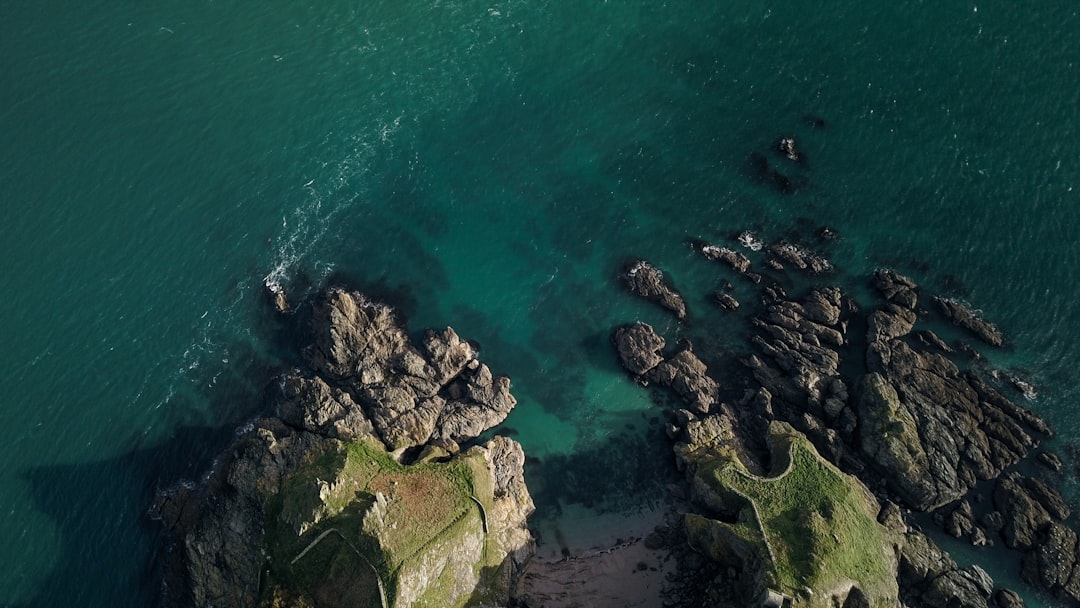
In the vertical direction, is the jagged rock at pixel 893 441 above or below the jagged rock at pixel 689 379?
above

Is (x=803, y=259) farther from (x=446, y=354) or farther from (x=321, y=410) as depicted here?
(x=321, y=410)

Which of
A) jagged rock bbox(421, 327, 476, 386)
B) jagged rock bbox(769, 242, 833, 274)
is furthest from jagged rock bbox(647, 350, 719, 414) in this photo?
jagged rock bbox(421, 327, 476, 386)

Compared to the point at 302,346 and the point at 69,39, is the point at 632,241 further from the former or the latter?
the point at 69,39

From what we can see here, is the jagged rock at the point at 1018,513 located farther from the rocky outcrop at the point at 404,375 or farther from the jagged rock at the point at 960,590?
the rocky outcrop at the point at 404,375

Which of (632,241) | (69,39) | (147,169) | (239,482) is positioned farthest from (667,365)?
(69,39)

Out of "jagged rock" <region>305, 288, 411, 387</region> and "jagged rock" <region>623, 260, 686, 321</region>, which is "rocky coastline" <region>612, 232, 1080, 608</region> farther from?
"jagged rock" <region>305, 288, 411, 387</region>

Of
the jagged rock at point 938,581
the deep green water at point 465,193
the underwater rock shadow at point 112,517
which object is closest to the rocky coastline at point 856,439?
the jagged rock at point 938,581
